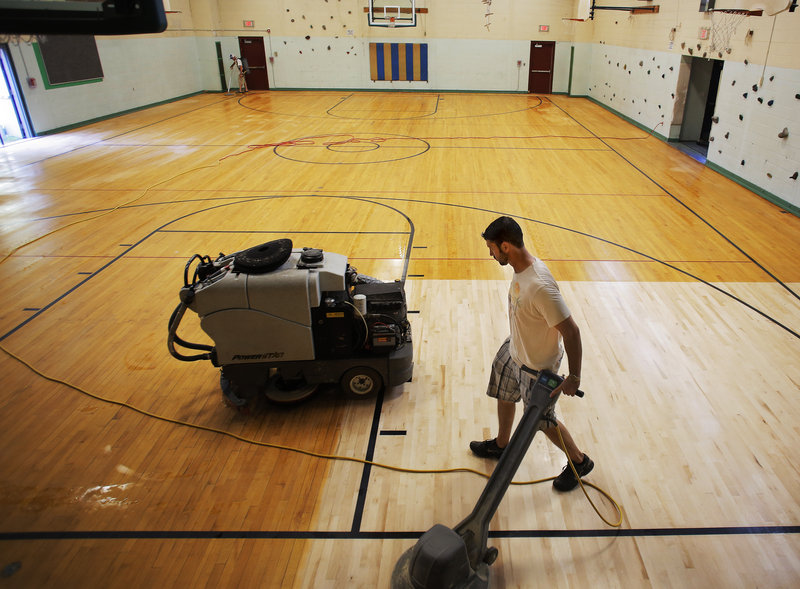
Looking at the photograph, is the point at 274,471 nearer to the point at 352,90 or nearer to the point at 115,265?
the point at 115,265

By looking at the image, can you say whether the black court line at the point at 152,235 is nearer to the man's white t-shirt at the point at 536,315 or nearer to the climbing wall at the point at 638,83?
the man's white t-shirt at the point at 536,315

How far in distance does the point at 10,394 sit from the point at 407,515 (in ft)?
9.79

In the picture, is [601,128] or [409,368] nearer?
[409,368]

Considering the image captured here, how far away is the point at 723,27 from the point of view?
898 cm

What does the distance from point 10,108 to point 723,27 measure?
13.8m

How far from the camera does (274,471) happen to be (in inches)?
124

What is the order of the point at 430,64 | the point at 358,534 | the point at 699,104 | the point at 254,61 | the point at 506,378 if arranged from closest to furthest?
1. the point at 358,534
2. the point at 506,378
3. the point at 699,104
4. the point at 430,64
5. the point at 254,61

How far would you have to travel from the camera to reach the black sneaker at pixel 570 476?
9.73 ft

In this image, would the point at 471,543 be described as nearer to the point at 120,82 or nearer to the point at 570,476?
the point at 570,476

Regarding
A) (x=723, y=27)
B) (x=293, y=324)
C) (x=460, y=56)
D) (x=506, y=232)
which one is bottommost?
(x=293, y=324)

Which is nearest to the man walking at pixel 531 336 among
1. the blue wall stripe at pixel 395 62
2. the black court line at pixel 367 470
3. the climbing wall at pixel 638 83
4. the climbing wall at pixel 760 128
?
the black court line at pixel 367 470

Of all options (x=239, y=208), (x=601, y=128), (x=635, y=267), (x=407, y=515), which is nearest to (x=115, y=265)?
(x=239, y=208)

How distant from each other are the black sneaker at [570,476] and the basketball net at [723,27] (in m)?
8.39

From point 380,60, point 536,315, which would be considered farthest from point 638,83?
point 536,315
